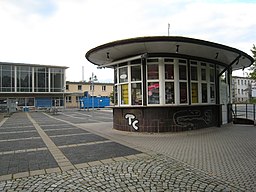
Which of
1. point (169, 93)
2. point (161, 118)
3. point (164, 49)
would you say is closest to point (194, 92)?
point (169, 93)

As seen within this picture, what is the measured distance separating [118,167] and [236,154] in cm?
350

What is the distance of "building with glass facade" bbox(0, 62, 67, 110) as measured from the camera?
4406 centimetres

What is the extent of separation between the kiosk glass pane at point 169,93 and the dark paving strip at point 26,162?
5597 mm

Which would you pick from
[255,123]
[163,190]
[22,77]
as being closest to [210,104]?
[255,123]

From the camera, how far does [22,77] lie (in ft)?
148

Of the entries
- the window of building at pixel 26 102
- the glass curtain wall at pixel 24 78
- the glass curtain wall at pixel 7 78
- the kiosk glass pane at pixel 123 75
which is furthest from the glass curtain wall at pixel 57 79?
the kiosk glass pane at pixel 123 75

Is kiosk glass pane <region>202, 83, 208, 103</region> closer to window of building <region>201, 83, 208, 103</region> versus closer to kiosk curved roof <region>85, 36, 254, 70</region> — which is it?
window of building <region>201, 83, 208, 103</region>

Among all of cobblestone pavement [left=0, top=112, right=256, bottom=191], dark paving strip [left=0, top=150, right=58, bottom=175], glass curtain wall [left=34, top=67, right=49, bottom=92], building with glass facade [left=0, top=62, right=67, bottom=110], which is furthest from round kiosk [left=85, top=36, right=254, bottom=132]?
Answer: glass curtain wall [left=34, top=67, right=49, bottom=92]

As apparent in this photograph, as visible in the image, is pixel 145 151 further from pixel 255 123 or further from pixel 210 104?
pixel 255 123

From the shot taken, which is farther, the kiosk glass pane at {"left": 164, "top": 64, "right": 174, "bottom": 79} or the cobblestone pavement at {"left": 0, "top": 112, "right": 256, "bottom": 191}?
the kiosk glass pane at {"left": 164, "top": 64, "right": 174, "bottom": 79}

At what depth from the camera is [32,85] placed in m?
46.0

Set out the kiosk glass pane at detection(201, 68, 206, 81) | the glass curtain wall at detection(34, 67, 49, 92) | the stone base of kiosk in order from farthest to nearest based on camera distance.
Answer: the glass curtain wall at detection(34, 67, 49, 92), the kiosk glass pane at detection(201, 68, 206, 81), the stone base of kiosk

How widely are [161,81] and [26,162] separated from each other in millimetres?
Result: 6409

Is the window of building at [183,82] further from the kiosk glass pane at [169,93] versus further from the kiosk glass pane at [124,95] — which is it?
the kiosk glass pane at [124,95]
